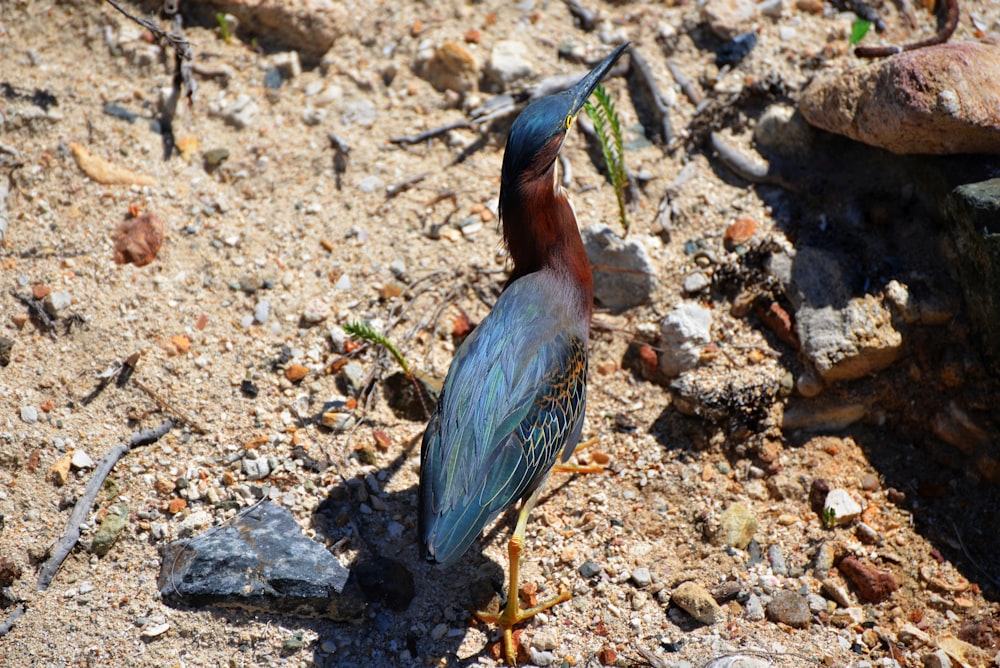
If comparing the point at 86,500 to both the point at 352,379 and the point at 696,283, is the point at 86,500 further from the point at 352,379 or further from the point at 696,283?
the point at 696,283

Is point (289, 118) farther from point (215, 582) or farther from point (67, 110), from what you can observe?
point (215, 582)

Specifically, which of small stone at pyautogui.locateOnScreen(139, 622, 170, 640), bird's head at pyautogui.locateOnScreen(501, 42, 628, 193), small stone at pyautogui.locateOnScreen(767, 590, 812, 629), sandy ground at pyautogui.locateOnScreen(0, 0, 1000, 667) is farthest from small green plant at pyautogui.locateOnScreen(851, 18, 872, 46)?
small stone at pyautogui.locateOnScreen(139, 622, 170, 640)

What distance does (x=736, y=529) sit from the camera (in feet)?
14.5

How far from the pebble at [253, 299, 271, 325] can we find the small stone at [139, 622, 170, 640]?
1847mm

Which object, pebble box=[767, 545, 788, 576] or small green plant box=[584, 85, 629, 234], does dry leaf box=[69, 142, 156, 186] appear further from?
pebble box=[767, 545, 788, 576]

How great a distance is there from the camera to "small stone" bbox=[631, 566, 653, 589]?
4270mm

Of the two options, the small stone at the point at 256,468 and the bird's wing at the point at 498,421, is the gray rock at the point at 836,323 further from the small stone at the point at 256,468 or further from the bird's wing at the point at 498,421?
the small stone at the point at 256,468

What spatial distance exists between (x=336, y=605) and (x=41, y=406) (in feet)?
6.57

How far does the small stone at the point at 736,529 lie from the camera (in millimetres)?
4402

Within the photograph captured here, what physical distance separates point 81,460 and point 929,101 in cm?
497

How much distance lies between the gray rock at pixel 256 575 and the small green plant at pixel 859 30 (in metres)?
4.93

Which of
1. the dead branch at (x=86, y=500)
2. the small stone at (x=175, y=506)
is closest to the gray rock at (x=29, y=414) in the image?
the dead branch at (x=86, y=500)

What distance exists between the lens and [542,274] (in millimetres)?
4473

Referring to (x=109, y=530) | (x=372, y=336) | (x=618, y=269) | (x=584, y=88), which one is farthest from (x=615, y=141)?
(x=109, y=530)
